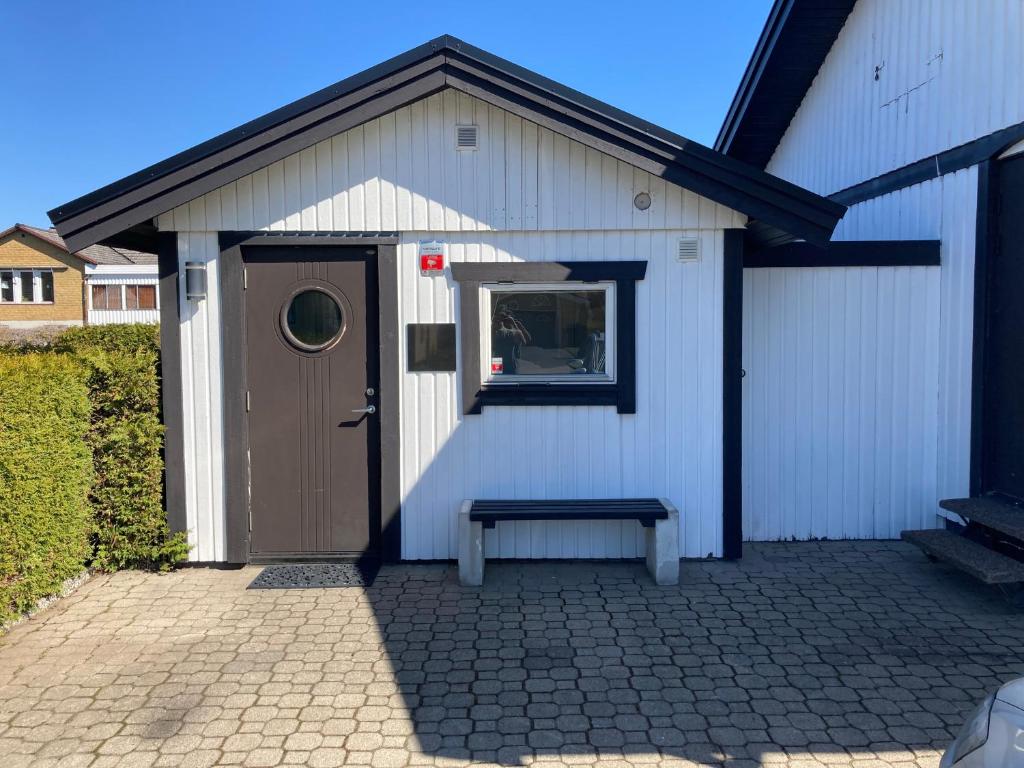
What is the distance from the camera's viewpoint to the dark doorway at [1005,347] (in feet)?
19.2

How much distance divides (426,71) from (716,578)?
4162mm

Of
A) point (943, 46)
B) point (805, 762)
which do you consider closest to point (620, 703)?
point (805, 762)

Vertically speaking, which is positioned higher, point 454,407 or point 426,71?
point 426,71

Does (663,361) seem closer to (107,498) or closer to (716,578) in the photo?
(716,578)

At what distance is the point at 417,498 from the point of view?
19.8ft

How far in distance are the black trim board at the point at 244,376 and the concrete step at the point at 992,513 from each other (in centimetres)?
419

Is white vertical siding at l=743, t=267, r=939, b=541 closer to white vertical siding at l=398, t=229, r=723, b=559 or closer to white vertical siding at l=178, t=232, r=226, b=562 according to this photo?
white vertical siding at l=398, t=229, r=723, b=559

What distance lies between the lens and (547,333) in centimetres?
604

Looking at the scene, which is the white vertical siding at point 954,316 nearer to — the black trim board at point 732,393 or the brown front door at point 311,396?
the black trim board at point 732,393

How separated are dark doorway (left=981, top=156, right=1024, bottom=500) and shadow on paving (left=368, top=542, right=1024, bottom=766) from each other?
948 millimetres

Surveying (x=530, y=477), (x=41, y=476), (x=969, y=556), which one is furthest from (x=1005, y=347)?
(x=41, y=476)

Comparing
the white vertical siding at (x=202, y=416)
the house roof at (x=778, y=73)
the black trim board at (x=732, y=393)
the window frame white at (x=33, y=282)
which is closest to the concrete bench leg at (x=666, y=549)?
the black trim board at (x=732, y=393)

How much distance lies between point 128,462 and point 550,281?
3366 mm

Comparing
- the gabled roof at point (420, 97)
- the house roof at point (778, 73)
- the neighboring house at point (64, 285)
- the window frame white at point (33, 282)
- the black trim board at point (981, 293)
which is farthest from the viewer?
the window frame white at point (33, 282)
